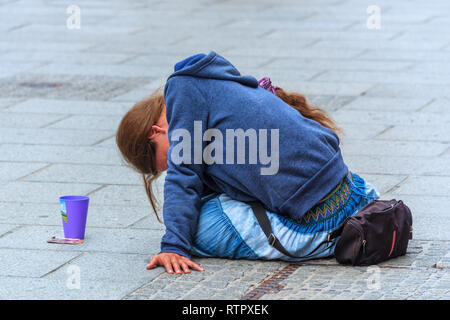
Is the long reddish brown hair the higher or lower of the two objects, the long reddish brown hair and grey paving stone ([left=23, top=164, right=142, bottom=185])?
the higher

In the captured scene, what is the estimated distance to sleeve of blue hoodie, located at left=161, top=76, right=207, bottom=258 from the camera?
161 inches

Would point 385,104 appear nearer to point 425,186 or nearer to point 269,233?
point 425,186

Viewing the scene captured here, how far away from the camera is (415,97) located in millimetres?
7871

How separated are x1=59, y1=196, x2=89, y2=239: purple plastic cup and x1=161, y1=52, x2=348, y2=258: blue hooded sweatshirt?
1.75 feet

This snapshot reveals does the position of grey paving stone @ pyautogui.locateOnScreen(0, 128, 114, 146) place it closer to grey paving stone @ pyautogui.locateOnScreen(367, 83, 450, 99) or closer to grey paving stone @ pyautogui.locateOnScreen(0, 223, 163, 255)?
grey paving stone @ pyautogui.locateOnScreen(0, 223, 163, 255)

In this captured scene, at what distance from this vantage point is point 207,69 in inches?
165

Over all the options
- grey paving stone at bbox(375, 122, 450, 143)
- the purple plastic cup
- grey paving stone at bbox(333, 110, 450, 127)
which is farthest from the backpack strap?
grey paving stone at bbox(333, 110, 450, 127)

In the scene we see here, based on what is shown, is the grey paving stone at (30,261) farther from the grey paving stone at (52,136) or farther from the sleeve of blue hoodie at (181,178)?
the grey paving stone at (52,136)

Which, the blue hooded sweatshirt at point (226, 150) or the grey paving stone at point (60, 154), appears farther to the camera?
the grey paving stone at point (60, 154)

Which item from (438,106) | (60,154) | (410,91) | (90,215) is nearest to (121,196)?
(90,215)

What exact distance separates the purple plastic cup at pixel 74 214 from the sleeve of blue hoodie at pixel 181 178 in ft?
1.76

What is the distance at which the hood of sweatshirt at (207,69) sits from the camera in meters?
4.15

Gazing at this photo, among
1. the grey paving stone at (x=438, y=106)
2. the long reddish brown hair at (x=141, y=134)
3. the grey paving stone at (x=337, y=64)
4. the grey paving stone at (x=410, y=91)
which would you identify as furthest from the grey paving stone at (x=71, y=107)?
the long reddish brown hair at (x=141, y=134)
